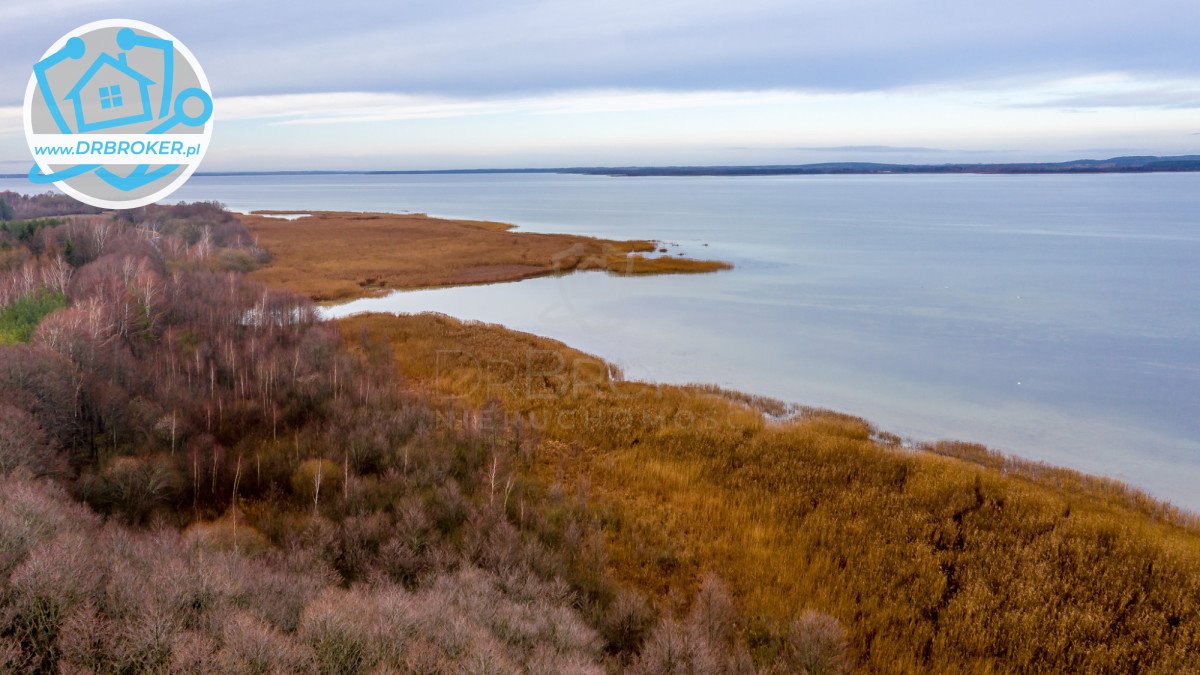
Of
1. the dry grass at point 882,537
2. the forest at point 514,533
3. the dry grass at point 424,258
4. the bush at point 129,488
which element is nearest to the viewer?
the forest at point 514,533

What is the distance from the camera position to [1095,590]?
30.9 ft

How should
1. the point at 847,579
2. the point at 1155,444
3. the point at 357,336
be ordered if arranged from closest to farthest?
the point at 847,579
the point at 1155,444
the point at 357,336

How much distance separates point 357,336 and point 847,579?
1861 centimetres

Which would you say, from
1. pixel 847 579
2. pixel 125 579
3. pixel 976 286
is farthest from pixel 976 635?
pixel 976 286

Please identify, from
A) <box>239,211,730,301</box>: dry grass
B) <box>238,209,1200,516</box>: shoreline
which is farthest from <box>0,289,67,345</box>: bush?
<box>239,211,730,301</box>: dry grass

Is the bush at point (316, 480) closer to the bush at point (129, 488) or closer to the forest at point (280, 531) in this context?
the forest at point (280, 531)

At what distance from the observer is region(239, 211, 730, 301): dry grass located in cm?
3638

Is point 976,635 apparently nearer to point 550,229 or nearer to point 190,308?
point 190,308

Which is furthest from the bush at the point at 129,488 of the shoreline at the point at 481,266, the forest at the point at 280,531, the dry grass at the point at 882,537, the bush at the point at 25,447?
the shoreline at the point at 481,266

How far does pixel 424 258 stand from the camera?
43.4 metres

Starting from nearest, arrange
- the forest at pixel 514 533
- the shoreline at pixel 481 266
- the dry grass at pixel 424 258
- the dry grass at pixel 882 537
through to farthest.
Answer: the forest at pixel 514 533 < the dry grass at pixel 882 537 < the shoreline at pixel 481 266 < the dry grass at pixel 424 258

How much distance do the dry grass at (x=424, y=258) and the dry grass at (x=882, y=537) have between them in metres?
21.6

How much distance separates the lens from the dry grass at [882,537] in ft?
→ 28.5

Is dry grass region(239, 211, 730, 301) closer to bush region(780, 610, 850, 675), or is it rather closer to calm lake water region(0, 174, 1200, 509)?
calm lake water region(0, 174, 1200, 509)
